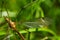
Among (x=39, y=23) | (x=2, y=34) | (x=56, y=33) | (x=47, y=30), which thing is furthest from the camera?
(x=56, y=33)

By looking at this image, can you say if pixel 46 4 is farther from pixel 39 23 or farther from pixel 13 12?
pixel 39 23

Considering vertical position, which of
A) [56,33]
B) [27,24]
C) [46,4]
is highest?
[46,4]

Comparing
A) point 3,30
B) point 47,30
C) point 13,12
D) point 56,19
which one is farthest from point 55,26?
point 3,30

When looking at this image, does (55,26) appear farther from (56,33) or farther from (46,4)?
(46,4)

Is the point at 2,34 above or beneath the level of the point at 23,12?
beneath

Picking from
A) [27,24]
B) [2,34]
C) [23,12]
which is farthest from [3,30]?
[27,24]

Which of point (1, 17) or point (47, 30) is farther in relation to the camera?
point (47, 30)

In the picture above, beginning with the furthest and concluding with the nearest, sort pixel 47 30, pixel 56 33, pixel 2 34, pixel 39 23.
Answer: pixel 56 33
pixel 47 30
pixel 2 34
pixel 39 23
